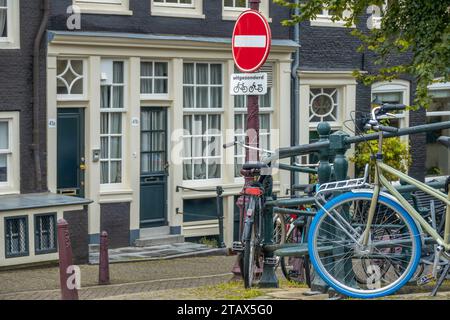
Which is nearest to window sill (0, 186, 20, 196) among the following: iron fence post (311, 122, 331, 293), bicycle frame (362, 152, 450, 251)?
iron fence post (311, 122, 331, 293)

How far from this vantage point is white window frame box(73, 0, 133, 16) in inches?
724

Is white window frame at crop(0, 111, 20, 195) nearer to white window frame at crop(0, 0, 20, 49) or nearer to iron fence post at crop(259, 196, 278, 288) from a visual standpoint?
white window frame at crop(0, 0, 20, 49)

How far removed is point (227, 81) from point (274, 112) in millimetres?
1415

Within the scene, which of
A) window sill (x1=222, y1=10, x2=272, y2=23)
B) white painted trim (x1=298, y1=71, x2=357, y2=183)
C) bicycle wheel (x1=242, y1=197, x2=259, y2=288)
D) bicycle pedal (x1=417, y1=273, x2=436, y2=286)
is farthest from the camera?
white painted trim (x1=298, y1=71, x2=357, y2=183)

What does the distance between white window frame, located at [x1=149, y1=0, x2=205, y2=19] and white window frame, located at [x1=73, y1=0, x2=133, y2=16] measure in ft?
1.80

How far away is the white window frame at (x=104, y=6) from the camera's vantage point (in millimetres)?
18391

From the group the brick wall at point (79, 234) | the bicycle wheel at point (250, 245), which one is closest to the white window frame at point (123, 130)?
the brick wall at point (79, 234)

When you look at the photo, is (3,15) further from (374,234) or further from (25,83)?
(374,234)

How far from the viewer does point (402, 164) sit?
23.0 meters

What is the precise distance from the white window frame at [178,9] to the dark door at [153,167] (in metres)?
1.72

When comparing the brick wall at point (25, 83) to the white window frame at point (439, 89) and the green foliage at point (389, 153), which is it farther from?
the white window frame at point (439, 89)

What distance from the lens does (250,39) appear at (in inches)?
487

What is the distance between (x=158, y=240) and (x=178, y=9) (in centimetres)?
420

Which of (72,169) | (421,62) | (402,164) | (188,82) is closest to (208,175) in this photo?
(188,82)
